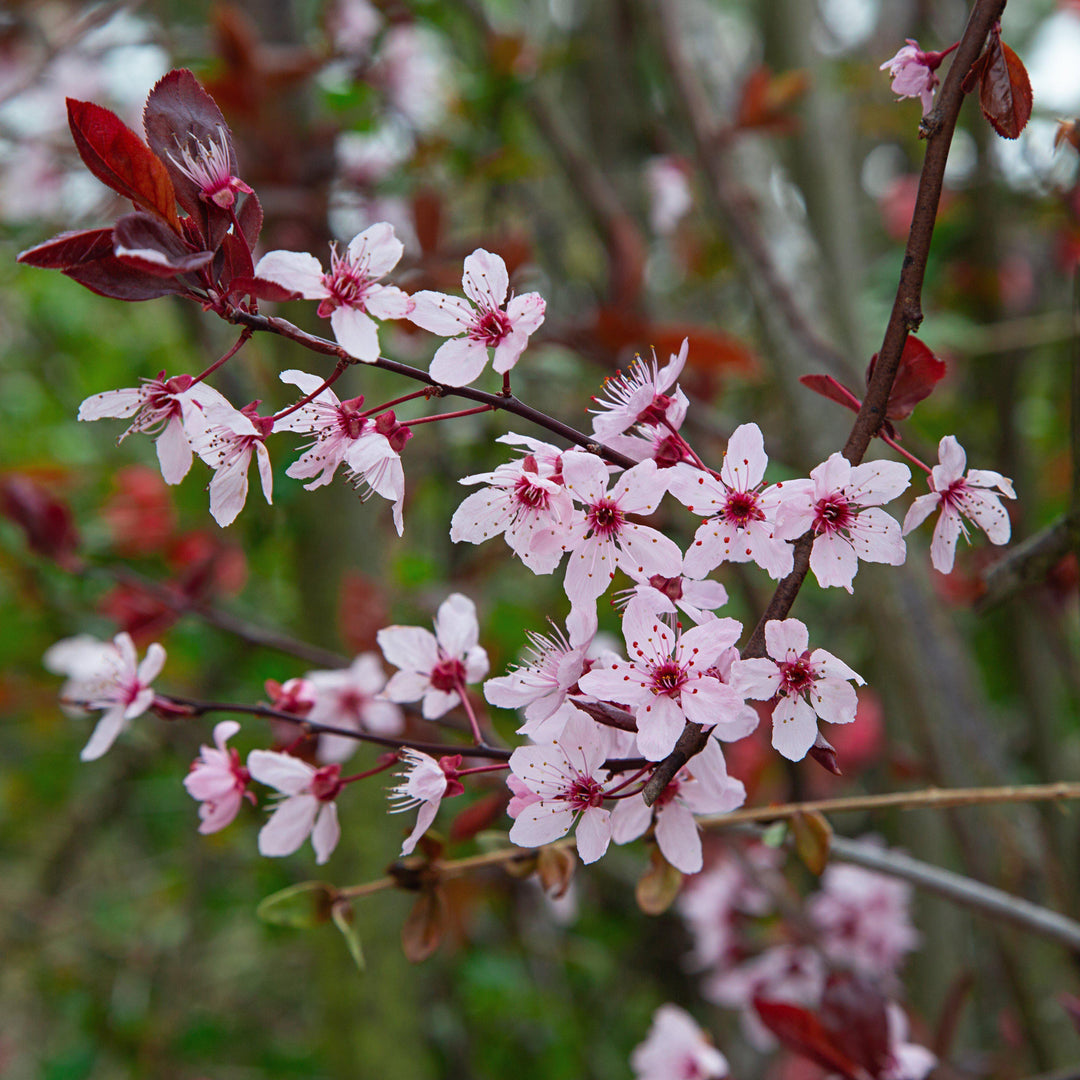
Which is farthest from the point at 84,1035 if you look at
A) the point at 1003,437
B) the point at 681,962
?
the point at 1003,437

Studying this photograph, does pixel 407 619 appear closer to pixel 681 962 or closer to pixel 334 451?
pixel 334 451

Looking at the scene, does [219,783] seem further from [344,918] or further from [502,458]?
[502,458]

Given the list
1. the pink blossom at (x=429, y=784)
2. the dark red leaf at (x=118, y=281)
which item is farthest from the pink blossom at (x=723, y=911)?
the dark red leaf at (x=118, y=281)

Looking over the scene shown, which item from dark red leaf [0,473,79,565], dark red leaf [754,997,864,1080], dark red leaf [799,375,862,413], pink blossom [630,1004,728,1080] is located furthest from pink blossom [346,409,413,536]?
dark red leaf [0,473,79,565]

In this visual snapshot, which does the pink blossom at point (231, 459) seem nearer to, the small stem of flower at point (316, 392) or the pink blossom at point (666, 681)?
the small stem of flower at point (316, 392)

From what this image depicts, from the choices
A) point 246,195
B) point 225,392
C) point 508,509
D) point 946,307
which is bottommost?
point 508,509

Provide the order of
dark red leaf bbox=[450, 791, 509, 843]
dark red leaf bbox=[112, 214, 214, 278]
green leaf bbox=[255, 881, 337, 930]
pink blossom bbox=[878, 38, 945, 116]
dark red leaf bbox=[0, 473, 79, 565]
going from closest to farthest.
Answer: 1. dark red leaf bbox=[112, 214, 214, 278]
2. pink blossom bbox=[878, 38, 945, 116]
3. green leaf bbox=[255, 881, 337, 930]
4. dark red leaf bbox=[450, 791, 509, 843]
5. dark red leaf bbox=[0, 473, 79, 565]

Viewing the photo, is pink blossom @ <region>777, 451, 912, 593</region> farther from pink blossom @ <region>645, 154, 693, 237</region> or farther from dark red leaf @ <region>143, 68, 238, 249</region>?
pink blossom @ <region>645, 154, 693, 237</region>
